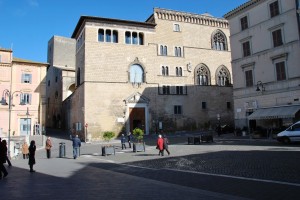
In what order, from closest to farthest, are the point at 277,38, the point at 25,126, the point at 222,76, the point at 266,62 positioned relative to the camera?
the point at 277,38
the point at 266,62
the point at 25,126
the point at 222,76

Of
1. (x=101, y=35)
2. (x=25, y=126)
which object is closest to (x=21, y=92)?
(x=25, y=126)

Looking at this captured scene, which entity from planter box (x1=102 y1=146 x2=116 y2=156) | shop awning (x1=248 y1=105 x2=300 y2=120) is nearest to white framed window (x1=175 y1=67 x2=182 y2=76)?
shop awning (x1=248 y1=105 x2=300 y2=120)

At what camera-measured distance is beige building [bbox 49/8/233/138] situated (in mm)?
38031

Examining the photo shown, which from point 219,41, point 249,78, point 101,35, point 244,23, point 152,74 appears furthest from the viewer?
point 219,41

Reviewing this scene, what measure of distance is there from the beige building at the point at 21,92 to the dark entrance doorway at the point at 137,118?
1272cm

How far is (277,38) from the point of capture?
2755cm

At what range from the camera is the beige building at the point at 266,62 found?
84.9 ft

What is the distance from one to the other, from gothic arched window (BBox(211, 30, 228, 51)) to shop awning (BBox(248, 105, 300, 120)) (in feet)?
69.8

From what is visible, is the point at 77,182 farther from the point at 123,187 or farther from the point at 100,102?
the point at 100,102

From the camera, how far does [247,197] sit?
7074mm

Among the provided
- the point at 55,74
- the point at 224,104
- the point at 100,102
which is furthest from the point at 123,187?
the point at 55,74

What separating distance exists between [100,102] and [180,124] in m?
12.4

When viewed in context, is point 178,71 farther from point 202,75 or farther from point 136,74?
point 136,74

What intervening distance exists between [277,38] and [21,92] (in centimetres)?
3312
